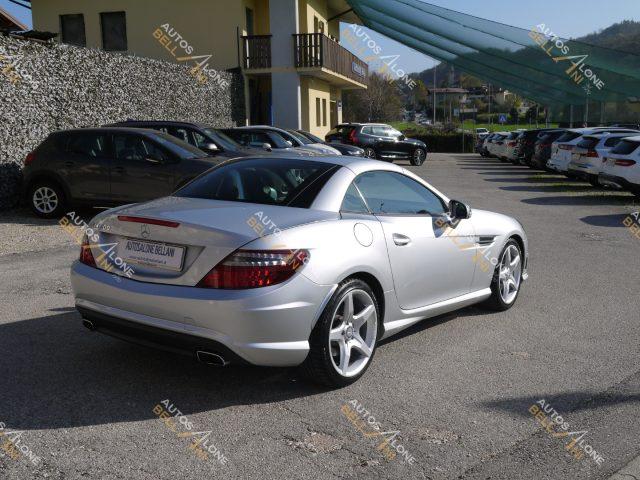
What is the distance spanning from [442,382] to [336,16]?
3517cm

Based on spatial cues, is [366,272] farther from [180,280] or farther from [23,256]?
[23,256]

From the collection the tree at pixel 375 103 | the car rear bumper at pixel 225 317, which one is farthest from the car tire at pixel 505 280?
the tree at pixel 375 103

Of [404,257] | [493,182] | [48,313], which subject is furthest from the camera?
[493,182]

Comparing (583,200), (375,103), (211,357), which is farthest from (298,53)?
(375,103)

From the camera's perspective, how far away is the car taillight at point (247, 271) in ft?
13.1

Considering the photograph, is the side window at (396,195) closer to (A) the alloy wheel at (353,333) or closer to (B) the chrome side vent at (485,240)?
(B) the chrome side vent at (485,240)

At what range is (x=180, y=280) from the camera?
4117mm

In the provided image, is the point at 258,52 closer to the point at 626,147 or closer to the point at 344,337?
the point at 626,147

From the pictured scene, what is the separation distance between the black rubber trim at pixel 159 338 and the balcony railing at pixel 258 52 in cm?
2538

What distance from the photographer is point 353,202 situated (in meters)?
4.87

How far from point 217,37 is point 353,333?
84.8 ft

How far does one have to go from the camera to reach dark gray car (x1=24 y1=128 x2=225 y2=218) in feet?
38.1

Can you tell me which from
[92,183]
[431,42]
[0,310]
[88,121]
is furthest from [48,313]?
[431,42]

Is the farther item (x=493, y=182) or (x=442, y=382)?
(x=493, y=182)
